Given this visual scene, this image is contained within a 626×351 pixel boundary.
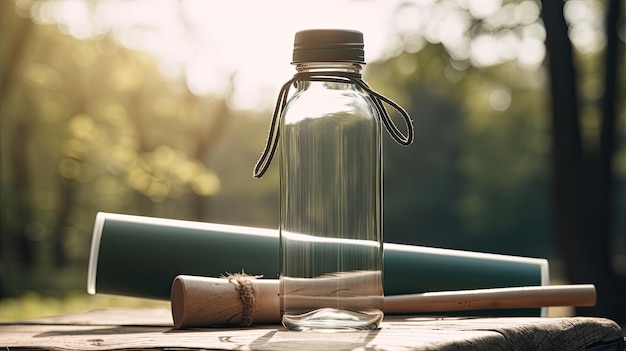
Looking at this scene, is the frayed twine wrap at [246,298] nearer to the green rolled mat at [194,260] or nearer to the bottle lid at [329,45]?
the green rolled mat at [194,260]

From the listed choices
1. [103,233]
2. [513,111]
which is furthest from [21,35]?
[513,111]

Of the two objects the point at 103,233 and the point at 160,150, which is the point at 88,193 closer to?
the point at 160,150

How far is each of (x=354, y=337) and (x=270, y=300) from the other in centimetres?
46

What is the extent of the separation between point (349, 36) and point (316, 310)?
524 millimetres

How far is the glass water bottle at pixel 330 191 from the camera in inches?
68.1

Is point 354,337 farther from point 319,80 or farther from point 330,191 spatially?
point 319,80

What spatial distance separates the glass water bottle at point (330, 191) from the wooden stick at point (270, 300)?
19cm

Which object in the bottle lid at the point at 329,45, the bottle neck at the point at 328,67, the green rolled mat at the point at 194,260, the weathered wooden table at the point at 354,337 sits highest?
the bottle lid at the point at 329,45

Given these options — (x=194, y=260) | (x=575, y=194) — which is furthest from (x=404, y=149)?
(x=194, y=260)

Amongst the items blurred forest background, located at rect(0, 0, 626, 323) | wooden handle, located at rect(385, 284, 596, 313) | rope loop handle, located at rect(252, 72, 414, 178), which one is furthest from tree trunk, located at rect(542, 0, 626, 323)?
rope loop handle, located at rect(252, 72, 414, 178)

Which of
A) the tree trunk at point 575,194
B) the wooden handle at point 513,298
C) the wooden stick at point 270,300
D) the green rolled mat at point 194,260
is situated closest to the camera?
the wooden stick at point 270,300

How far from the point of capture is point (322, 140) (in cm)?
177

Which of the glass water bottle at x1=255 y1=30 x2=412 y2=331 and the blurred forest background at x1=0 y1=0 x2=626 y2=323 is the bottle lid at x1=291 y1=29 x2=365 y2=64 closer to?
the glass water bottle at x1=255 y1=30 x2=412 y2=331

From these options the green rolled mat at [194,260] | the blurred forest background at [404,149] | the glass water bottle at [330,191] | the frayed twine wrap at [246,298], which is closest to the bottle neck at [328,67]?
the glass water bottle at [330,191]
